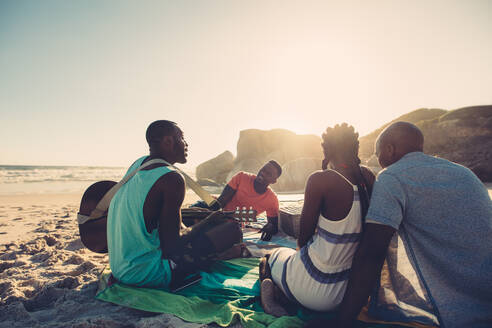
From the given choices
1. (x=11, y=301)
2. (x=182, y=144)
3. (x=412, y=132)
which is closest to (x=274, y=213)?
(x=182, y=144)

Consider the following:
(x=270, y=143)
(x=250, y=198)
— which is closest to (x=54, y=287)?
(x=250, y=198)

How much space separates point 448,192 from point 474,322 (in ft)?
2.60

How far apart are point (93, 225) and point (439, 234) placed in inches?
127

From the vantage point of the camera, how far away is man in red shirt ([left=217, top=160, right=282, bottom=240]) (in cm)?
510

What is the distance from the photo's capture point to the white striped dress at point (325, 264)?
176cm

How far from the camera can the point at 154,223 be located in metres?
2.48

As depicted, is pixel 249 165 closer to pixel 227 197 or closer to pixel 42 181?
pixel 42 181

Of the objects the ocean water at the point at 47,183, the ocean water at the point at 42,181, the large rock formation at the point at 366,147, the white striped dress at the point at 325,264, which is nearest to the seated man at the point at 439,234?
the white striped dress at the point at 325,264

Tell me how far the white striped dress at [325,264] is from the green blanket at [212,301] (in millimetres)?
200

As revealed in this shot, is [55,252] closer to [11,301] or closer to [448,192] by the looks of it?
[11,301]

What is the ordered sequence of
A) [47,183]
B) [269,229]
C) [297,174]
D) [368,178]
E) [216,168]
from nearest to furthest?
1. [368,178]
2. [269,229]
3. [297,174]
4. [47,183]
5. [216,168]

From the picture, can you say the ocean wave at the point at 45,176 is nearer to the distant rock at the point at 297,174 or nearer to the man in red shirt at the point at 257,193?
the distant rock at the point at 297,174

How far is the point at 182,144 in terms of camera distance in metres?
2.82

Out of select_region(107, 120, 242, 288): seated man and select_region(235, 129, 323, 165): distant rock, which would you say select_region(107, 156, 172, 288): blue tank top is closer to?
select_region(107, 120, 242, 288): seated man
